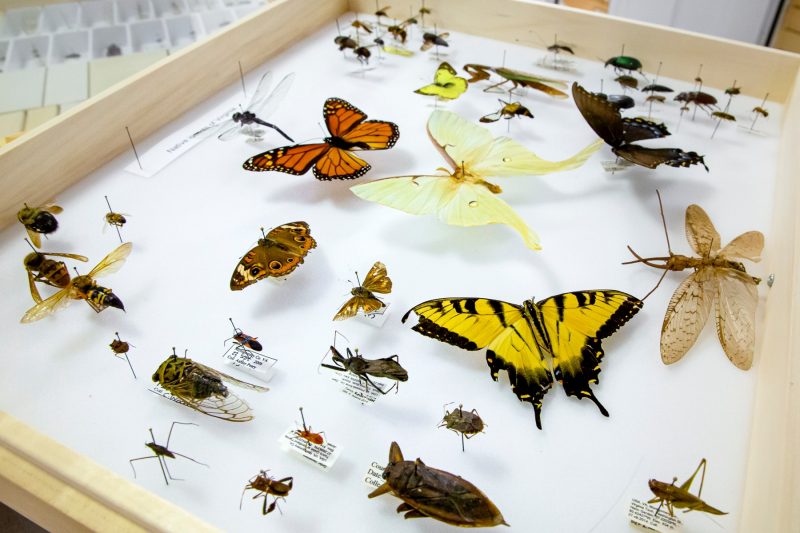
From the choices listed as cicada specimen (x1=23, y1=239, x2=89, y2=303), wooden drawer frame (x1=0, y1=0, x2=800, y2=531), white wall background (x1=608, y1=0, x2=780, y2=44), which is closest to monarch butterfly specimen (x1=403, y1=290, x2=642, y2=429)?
wooden drawer frame (x1=0, y1=0, x2=800, y2=531)

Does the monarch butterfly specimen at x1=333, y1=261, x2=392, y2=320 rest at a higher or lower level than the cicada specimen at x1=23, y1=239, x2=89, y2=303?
higher

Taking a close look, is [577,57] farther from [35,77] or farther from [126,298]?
[35,77]

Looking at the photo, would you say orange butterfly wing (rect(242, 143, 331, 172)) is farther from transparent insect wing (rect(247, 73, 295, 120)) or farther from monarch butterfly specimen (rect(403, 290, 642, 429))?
monarch butterfly specimen (rect(403, 290, 642, 429))

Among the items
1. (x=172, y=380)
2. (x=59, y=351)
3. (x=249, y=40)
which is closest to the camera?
(x=172, y=380)

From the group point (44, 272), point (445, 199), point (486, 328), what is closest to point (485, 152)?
point (445, 199)

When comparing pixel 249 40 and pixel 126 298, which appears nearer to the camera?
pixel 126 298

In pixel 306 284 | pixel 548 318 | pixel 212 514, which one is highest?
pixel 548 318

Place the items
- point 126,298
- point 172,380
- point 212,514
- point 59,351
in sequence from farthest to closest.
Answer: point 126,298
point 59,351
point 172,380
point 212,514

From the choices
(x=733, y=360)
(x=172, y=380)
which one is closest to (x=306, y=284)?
(x=172, y=380)
